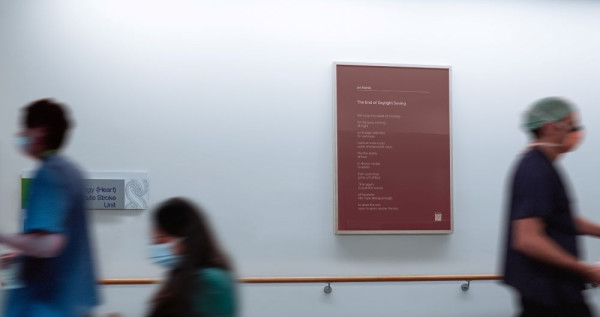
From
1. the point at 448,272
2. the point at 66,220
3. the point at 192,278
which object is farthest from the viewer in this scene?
the point at 448,272

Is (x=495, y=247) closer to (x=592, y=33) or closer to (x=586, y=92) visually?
(x=586, y=92)

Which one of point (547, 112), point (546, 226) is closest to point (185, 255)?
point (546, 226)

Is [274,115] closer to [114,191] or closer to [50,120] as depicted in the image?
[114,191]

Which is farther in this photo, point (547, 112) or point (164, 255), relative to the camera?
point (547, 112)

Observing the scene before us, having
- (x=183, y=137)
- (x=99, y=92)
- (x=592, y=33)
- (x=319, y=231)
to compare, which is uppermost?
(x=592, y=33)

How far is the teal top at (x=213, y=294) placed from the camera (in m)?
2.41

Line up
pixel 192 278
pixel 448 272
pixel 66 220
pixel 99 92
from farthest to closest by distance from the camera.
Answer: pixel 448 272
pixel 99 92
pixel 66 220
pixel 192 278

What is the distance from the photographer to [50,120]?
2705mm

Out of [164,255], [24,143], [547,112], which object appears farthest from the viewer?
[547,112]

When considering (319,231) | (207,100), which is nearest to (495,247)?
(319,231)

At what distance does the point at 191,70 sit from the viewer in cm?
515

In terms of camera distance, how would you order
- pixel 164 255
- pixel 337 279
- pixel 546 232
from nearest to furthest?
pixel 164 255 < pixel 546 232 < pixel 337 279

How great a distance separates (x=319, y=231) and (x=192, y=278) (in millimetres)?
2888

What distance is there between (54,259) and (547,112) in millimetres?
1997
